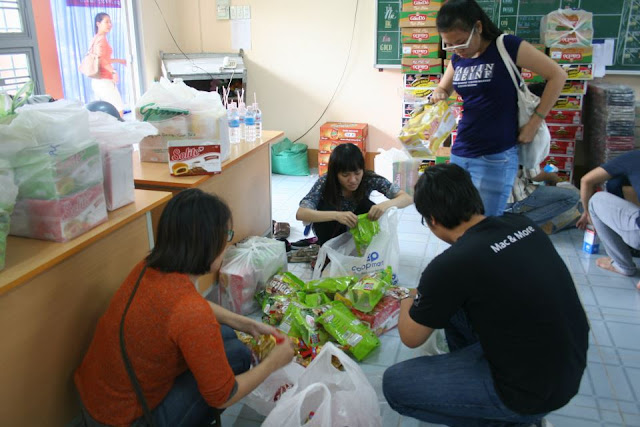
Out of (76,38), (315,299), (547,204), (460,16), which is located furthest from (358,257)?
(76,38)

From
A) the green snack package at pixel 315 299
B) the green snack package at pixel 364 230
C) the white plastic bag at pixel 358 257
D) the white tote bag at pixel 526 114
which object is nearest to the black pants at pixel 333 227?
the white plastic bag at pixel 358 257

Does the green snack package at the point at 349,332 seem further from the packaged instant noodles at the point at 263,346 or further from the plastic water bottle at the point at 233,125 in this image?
the plastic water bottle at the point at 233,125

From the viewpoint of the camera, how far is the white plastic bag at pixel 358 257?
2.48 m

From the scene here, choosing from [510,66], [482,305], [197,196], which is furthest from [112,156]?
[510,66]

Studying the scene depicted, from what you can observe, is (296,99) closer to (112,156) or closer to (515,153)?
(515,153)

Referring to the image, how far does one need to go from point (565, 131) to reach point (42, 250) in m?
3.71

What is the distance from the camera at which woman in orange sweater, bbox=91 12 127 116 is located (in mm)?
4129

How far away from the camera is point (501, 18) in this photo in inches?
161

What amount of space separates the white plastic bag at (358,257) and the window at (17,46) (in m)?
2.29

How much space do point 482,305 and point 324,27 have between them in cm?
387

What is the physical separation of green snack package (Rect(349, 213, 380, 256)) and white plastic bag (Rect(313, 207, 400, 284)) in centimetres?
3

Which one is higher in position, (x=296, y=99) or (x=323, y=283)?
(x=296, y=99)

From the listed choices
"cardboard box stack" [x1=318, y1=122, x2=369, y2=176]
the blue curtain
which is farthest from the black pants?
the blue curtain

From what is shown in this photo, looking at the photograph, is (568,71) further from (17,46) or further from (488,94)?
(17,46)
